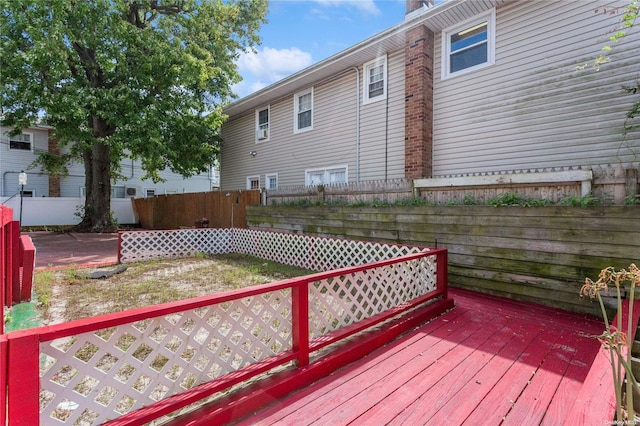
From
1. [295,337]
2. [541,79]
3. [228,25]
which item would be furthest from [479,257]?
[228,25]

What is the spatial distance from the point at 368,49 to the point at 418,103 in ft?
7.69

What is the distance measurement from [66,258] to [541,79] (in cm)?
1210

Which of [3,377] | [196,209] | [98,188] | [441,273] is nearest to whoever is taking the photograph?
[3,377]

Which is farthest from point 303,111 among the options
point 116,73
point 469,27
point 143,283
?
point 143,283

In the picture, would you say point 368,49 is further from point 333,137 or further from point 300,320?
point 300,320

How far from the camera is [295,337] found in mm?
2803

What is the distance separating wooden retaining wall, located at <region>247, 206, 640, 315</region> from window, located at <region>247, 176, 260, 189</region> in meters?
7.81

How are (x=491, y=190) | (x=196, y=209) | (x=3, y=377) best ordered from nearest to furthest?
(x=3, y=377) → (x=491, y=190) → (x=196, y=209)

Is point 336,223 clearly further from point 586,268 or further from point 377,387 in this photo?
point 377,387

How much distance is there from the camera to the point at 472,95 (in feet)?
24.7

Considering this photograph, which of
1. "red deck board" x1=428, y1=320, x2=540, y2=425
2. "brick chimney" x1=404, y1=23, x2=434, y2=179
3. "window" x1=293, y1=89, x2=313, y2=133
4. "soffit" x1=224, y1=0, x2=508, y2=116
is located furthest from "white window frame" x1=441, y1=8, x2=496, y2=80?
"red deck board" x1=428, y1=320, x2=540, y2=425

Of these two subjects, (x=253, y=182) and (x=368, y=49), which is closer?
(x=368, y=49)

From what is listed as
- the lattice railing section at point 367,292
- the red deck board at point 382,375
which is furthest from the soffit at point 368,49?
the red deck board at point 382,375

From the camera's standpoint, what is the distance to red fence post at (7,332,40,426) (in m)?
1.51
